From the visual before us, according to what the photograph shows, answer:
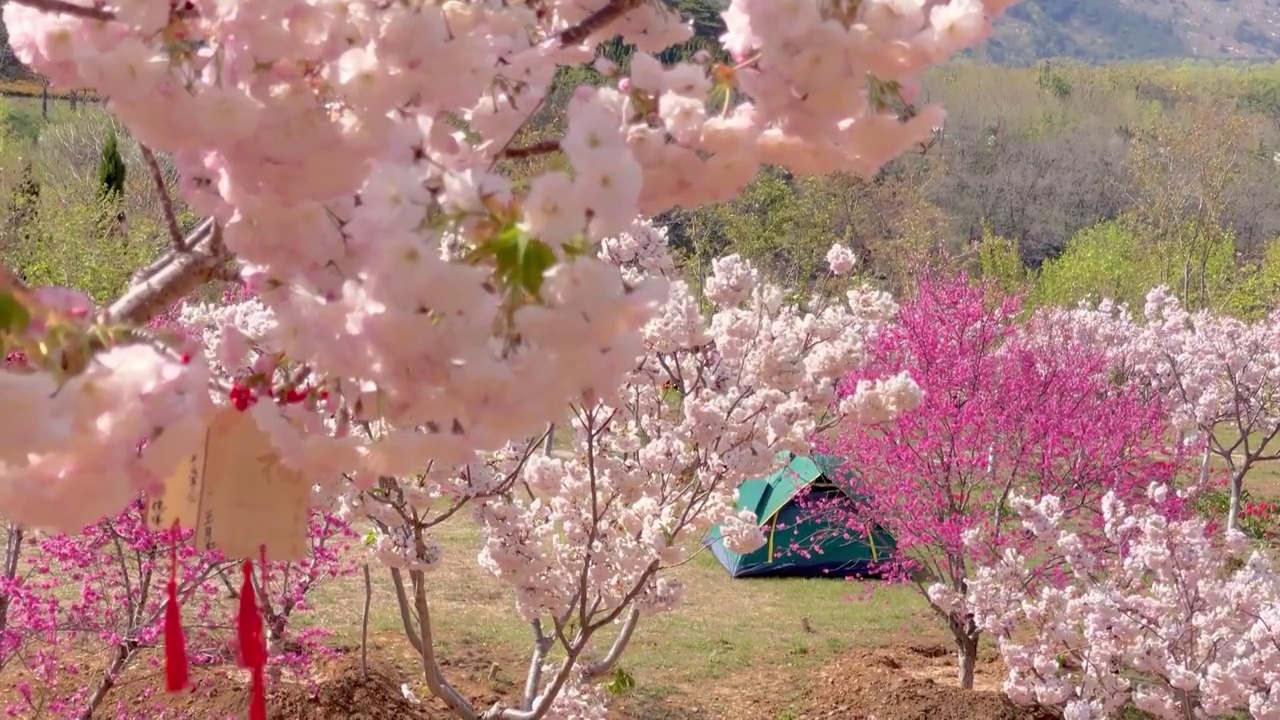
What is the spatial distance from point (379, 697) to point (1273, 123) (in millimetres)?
56103

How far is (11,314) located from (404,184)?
313mm

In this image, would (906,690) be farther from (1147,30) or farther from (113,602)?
(1147,30)

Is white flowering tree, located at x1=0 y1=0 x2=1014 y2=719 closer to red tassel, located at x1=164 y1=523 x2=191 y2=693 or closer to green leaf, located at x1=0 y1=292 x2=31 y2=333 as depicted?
green leaf, located at x1=0 y1=292 x2=31 y2=333

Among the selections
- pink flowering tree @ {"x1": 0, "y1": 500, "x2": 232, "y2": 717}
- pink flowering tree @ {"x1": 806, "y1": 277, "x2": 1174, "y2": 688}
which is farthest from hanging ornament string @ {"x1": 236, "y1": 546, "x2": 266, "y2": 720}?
pink flowering tree @ {"x1": 806, "y1": 277, "x2": 1174, "y2": 688}

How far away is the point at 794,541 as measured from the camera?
10.2m

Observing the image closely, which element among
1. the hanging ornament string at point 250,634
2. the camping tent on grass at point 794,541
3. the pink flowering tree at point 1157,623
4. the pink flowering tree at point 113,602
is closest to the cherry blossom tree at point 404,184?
the hanging ornament string at point 250,634

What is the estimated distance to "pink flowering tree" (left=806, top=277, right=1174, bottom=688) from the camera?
6473 millimetres

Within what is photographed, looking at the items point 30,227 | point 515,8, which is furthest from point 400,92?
point 30,227

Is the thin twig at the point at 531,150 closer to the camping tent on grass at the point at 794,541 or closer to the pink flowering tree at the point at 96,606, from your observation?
the pink flowering tree at the point at 96,606

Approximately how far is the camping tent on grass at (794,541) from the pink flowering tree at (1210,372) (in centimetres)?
319

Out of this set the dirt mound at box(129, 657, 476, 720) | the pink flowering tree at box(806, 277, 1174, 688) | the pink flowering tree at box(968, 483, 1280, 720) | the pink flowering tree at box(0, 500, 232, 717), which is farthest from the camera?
the pink flowering tree at box(806, 277, 1174, 688)

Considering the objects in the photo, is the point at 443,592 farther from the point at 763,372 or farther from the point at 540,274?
the point at 540,274

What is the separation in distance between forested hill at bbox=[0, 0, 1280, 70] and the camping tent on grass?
16739 centimetres

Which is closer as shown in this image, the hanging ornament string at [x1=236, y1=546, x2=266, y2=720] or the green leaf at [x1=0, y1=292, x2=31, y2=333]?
the green leaf at [x1=0, y1=292, x2=31, y2=333]
